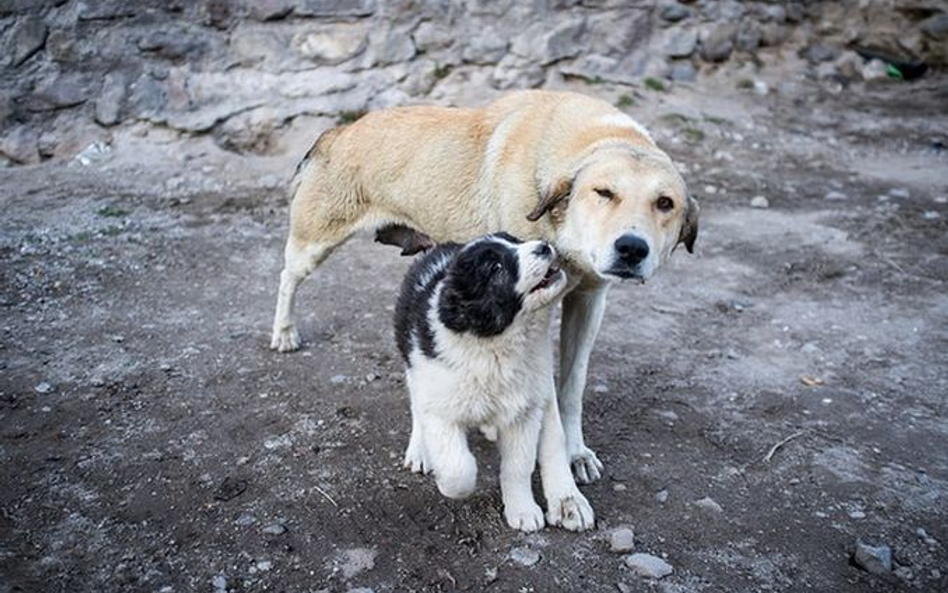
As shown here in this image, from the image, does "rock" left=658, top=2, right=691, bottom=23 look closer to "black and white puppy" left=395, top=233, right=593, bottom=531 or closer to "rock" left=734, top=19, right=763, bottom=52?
"rock" left=734, top=19, right=763, bottom=52

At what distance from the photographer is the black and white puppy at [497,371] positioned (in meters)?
3.38

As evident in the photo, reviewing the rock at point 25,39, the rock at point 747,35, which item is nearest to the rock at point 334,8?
the rock at point 25,39

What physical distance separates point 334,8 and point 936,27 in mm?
6687

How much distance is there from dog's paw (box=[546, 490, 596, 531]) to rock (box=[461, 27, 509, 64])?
19.8 ft

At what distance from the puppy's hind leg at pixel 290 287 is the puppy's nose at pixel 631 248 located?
2.06 m

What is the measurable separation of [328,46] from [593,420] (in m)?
5.16

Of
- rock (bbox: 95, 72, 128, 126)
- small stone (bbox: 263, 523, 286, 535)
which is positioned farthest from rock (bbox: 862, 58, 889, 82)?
small stone (bbox: 263, 523, 286, 535)

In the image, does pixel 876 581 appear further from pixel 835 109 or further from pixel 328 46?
pixel 835 109

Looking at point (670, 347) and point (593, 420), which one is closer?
point (593, 420)

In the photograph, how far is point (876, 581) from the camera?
3.37m

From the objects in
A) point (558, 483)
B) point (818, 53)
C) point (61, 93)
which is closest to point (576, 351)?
point (558, 483)

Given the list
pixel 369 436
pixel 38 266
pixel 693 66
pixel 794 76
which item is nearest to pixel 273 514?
pixel 369 436

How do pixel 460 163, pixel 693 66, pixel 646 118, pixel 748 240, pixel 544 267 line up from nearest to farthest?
1. pixel 544 267
2. pixel 460 163
3. pixel 748 240
4. pixel 646 118
5. pixel 693 66

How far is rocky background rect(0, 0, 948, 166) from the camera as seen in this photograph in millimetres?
7793
